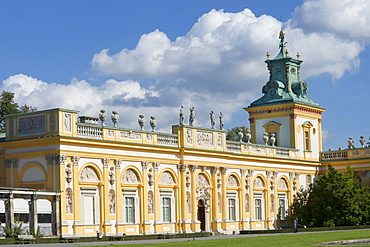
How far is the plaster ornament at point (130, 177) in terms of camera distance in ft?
153

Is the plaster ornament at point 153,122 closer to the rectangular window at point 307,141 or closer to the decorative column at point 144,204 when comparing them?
the decorative column at point 144,204

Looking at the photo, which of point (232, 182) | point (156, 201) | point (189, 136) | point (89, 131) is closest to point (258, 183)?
point (232, 182)

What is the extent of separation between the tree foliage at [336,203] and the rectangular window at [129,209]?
17.5m

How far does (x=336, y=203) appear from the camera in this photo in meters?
58.8

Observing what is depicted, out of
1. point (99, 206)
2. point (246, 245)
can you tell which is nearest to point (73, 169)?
point (99, 206)

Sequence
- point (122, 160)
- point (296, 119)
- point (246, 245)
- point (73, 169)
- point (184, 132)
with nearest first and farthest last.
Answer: point (246, 245)
point (73, 169)
point (122, 160)
point (184, 132)
point (296, 119)

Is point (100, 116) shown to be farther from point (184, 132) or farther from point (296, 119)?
point (296, 119)

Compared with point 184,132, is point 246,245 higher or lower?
lower

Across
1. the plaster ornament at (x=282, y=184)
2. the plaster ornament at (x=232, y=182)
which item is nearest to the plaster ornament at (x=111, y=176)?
the plaster ornament at (x=232, y=182)

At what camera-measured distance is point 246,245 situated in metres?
30.5

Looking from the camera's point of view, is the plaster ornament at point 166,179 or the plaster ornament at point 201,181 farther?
the plaster ornament at point 201,181

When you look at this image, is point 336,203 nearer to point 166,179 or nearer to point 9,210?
point 166,179

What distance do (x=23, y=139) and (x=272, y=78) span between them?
30043 millimetres

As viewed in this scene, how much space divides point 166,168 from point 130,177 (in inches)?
140
